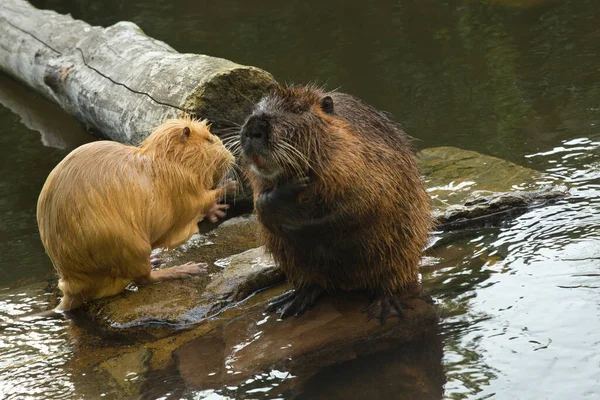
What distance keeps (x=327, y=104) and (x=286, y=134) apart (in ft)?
0.84

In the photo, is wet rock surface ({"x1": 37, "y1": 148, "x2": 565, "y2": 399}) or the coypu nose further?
the coypu nose

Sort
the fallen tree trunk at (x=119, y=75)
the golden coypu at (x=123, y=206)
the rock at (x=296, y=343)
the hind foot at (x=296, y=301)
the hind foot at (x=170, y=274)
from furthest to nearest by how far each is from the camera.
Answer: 1. the fallen tree trunk at (x=119, y=75)
2. the hind foot at (x=170, y=274)
3. the golden coypu at (x=123, y=206)
4. the hind foot at (x=296, y=301)
5. the rock at (x=296, y=343)

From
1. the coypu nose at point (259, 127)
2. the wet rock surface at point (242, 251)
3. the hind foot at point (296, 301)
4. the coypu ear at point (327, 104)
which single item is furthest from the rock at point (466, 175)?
the coypu nose at point (259, 127)

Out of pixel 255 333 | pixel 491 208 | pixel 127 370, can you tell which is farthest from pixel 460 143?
pixel 127 370

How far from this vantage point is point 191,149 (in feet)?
13.7

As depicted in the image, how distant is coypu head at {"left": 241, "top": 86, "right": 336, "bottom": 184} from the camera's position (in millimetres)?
3361

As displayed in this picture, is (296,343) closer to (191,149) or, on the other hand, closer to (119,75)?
(191,149)

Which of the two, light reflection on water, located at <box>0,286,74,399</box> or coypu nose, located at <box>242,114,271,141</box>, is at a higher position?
coypu nose, located at <box>242,114,271,141</box>

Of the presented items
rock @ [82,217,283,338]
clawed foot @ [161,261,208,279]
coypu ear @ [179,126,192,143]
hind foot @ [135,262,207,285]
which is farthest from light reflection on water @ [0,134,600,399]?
coypu ear @ [179,126,192,143]

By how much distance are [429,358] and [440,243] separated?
120 centimetres

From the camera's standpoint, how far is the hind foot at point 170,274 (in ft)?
13.5

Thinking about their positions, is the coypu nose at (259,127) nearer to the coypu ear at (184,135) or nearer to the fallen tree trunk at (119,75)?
the coypu ear at (184,135)

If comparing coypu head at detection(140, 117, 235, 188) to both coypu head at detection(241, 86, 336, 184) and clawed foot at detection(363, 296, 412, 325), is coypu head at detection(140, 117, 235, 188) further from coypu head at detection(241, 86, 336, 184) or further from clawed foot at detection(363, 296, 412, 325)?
clawed foot at detection(363, 296, 412, 325)

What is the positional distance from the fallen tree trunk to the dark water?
73 centimetres
